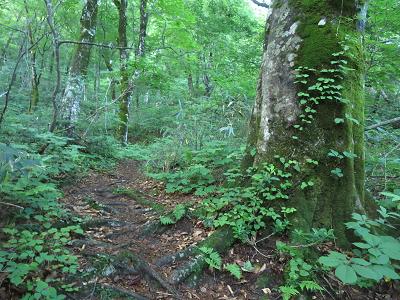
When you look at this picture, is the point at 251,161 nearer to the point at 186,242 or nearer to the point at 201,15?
the point at 186,242

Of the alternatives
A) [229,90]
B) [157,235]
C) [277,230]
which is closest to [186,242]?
[157,235]

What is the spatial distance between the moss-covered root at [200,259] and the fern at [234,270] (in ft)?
0.83

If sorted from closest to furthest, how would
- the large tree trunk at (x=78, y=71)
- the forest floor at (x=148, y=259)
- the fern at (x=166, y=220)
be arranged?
the forest floor at (x=148, y=259) → the fern at (x=166, y=220) → the large tree trunk at (x=78, y=71)

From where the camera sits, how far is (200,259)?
3.54 meters

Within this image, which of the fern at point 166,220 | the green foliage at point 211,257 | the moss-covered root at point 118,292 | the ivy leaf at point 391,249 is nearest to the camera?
the ivy leaf at point 391,249

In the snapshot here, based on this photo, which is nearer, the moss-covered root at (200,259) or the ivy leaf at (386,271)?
the ivy leaf at (386,271)

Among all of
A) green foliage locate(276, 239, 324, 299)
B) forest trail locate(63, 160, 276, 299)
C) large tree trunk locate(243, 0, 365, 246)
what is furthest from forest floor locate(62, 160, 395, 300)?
large tree trunk locate(243, 0, 365, 246)

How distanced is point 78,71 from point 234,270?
25.5 feet

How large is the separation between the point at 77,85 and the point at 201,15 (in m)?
10.8

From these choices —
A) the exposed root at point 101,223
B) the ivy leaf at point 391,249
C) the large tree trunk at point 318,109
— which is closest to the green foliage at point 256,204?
the large tree trunk at point 318,109

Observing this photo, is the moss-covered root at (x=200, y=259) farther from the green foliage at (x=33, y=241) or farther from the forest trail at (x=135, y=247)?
the green foliage at (x=33, y=241)

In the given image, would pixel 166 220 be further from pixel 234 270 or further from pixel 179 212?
pixel 234 270

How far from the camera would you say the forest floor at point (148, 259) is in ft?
10.0

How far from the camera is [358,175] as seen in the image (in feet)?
13.9
